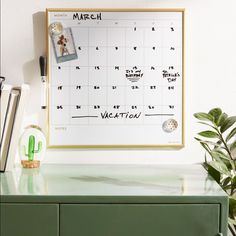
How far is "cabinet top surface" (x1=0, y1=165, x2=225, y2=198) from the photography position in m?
1.52

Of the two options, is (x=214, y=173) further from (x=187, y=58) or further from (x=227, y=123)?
(x=187, y=58)

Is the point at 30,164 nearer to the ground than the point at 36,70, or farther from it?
nearer to the ground

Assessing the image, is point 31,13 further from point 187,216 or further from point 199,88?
point 187,216

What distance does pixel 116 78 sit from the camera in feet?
6.83

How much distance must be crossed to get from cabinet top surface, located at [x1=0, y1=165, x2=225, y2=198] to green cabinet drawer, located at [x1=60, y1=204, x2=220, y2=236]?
0.12ft

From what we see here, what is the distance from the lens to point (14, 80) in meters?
2.09

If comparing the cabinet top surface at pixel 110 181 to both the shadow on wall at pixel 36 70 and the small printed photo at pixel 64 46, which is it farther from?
the small printed photo at pixel 64 46

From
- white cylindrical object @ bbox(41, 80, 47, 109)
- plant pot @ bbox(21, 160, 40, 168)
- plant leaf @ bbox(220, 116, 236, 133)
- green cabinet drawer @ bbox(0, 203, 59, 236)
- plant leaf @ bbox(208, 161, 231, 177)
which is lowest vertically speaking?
green cabinet drawer @ bbox(0, 203, 59, 236)

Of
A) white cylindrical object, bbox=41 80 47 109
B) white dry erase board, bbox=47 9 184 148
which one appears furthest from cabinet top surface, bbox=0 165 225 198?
white cylindrical object, bbox=41 80 47 109

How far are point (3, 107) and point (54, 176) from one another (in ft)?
0.97

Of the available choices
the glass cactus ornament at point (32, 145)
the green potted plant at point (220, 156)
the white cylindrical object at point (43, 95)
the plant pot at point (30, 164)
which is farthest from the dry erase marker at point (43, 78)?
the green potted plant at point (220, 156)

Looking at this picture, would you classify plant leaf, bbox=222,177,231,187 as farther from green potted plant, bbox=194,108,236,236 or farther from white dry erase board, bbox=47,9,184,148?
white dry erase board, bbox=47,9,184,148

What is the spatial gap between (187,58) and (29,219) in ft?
3.06

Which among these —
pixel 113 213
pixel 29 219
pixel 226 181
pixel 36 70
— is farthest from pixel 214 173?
pixel 36 70
